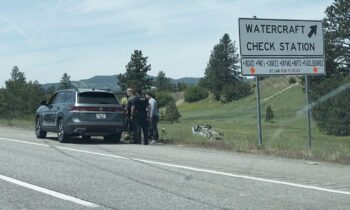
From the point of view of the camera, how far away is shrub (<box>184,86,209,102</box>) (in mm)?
143250

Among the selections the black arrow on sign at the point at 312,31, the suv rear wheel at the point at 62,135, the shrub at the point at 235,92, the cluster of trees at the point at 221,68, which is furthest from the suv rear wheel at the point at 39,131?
the cluster of trees at the point at 221,68

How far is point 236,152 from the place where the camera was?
1556 cm

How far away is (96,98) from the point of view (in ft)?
61.1

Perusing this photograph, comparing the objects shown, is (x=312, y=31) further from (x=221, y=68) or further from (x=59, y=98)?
(x=221, y=68)

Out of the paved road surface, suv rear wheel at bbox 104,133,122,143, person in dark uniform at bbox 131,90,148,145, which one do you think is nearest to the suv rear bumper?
suv rear wheel at bbox 104,133,122,143

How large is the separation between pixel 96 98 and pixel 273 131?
2746 centimetres

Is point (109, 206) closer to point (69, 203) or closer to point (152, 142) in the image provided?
point (69, 203)

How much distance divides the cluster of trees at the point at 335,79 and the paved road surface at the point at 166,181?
97.8 ft

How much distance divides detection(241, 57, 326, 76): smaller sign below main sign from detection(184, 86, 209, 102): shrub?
412 ft

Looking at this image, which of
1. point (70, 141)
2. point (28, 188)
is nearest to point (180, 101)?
point (70, 141)

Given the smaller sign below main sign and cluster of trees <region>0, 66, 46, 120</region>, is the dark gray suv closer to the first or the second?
the smaller sign below main sign

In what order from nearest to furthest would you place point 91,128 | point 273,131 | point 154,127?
point 91,128
point 154,127
point 273,131

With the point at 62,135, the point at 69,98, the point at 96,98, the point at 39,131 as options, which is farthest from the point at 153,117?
the point at 39,131

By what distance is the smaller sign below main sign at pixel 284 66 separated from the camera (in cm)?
1666
